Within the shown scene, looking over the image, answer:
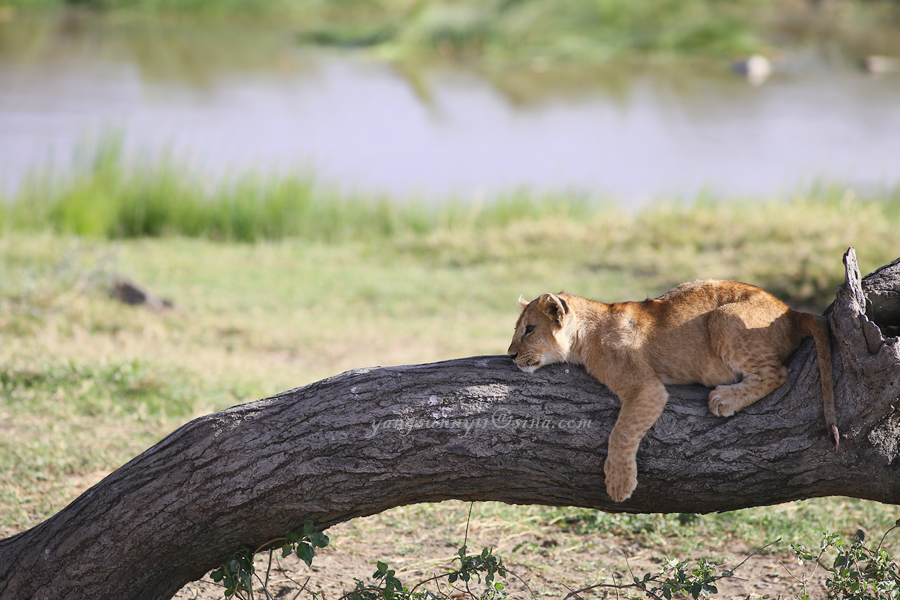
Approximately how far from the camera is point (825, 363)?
8.47ft

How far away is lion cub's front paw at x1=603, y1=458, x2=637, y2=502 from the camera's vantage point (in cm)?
261

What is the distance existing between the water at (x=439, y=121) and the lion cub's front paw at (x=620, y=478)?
8.81 meters

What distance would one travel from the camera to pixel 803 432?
8.55 feet

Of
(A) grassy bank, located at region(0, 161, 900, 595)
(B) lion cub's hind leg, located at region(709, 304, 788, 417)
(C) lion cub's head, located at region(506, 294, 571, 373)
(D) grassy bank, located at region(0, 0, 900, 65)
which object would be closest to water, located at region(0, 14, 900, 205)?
(A) grassy bank, located at region(0, 161, 900, 595)

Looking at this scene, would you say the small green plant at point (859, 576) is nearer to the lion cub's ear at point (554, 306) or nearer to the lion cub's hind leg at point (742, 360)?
the lion cub's hind leg at point (742, 360)

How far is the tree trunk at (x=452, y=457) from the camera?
8.54 ft

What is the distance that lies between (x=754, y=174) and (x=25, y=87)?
13220 millimetres

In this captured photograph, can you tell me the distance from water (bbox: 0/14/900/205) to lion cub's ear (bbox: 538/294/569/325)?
8.38m

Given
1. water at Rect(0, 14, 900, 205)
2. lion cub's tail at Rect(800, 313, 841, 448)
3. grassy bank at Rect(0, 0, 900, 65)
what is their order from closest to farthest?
1. lion cub's tail at Rect(800, 313, 841, 448)
2. water at Rect(0, 14, 900, 205)
3. grassy bank at Rect(0, 0, 900, 65)

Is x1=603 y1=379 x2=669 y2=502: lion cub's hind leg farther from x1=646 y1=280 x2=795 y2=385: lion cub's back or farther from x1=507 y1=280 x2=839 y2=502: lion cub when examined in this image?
x1=646 y1=280 x2=795 y2=385: lion cub's back

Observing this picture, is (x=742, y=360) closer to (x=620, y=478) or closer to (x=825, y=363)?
(x=825, y=363)

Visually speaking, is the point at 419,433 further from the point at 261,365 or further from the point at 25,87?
the point at 25,87

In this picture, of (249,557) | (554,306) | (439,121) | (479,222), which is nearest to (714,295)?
(554,306)

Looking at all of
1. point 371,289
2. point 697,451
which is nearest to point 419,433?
point 697,451
